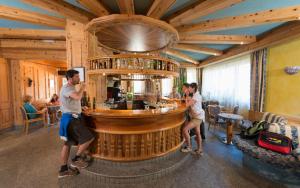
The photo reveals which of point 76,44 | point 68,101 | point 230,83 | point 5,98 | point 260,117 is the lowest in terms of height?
point 260,117

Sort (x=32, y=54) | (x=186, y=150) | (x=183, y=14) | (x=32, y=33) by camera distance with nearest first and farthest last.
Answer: (x=183, y=14), (x=186, y=150), (x=32, y=33), (x=32, y=54)

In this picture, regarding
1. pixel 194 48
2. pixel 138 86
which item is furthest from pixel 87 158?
pixel 194 48

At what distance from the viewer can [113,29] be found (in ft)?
9.54

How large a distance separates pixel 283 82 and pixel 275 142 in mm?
2372

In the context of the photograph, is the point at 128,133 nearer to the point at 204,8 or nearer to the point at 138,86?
the point at 204,8

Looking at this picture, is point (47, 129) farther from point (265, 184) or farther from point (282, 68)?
Result: point (282, 68)

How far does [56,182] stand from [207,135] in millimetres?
4332

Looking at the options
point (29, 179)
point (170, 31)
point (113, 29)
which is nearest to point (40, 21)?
point (113, 29)

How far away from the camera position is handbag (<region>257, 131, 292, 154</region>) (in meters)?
2.68

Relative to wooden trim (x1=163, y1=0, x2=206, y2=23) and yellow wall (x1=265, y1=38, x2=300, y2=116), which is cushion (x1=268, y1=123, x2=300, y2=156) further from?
wooden trim (x1=163, y1=0, x2=206, y2=23)

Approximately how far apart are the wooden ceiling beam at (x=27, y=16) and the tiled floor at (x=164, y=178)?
3.15m

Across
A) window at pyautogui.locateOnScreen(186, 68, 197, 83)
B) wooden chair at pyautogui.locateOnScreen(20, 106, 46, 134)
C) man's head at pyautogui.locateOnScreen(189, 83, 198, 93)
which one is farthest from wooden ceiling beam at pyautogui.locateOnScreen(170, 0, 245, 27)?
window at pyautogui.locateOnScreen(186, 68, 197, 83)

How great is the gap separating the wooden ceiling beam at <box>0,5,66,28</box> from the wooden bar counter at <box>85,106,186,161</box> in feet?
8.29

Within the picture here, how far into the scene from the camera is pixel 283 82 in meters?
4.19
